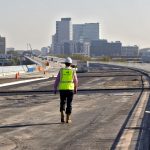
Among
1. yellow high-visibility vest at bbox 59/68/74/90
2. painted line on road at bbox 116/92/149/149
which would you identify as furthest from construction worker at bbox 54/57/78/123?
painted line on road at bbox 116/92/149/149

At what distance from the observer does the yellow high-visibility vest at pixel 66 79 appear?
14.5 metres

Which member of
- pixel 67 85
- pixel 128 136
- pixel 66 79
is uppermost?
pixel 66 79

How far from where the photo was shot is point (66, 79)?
14.6m

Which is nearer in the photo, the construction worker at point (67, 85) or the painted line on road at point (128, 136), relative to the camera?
the painted line on road at point (128, 136)

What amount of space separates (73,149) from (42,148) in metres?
0.61

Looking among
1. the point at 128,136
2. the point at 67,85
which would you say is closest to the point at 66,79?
the point at 67,85

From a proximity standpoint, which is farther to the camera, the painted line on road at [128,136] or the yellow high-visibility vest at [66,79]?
the yellow high-visibility vest at [66,79]

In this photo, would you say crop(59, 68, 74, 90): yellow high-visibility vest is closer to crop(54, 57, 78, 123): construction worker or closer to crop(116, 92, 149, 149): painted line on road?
crop(54, 57, 78, 123): construction worker

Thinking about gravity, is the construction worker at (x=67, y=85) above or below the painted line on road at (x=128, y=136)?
above

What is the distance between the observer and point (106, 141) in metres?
10.8

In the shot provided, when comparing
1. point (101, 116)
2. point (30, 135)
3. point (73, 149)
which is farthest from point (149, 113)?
point (73, 149)

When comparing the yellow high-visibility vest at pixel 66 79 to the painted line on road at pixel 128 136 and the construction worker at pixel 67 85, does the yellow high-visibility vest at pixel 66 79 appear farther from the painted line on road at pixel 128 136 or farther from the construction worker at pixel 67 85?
the painted line on road at pixel 128 136

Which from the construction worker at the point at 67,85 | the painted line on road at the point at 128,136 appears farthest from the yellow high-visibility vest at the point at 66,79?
the painted line on road at the point at 128,136

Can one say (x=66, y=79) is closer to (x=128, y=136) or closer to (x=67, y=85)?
(x=67, y=85)
